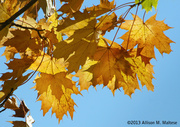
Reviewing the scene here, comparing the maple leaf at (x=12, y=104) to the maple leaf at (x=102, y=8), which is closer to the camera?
the maple leaf at (x=102, y=8)

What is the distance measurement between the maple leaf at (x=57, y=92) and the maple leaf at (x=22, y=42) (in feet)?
0.51

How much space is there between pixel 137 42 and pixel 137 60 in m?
0.09

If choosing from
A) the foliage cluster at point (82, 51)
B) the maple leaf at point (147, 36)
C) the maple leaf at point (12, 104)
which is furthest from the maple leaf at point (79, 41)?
the maple leaf at point (12, 104)

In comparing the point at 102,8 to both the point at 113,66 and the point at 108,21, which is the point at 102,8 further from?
the point at 113,66

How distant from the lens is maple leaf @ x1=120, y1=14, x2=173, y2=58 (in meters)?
1.07

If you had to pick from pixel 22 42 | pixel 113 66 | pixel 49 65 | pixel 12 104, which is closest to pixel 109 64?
pixel 113 66

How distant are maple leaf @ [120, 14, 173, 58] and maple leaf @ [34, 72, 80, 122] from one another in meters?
0.36

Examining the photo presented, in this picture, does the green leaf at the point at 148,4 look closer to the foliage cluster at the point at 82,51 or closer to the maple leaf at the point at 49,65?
the foliage cluster at the point at 82,51

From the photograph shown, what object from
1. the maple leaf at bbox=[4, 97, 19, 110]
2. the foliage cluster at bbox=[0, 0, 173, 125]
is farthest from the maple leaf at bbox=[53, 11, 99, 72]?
the maple leaf at bbox=[4, 97, 19, 110]

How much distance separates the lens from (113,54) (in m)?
1.03

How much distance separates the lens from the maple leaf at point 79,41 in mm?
893

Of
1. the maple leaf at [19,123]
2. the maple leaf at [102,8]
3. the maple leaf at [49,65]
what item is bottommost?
the maple leaf at [19,123]

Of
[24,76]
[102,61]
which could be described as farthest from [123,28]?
[24,76]

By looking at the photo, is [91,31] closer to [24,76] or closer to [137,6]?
[137,6]
